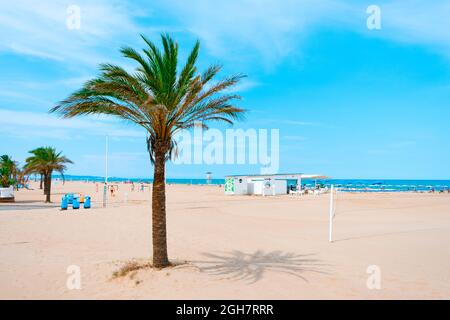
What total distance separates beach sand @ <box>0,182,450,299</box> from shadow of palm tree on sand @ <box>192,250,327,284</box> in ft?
0.09

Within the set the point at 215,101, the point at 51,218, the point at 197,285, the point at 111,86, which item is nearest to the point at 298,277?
the point at 197,285

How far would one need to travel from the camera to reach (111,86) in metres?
7.40

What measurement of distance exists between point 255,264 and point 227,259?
0.98m

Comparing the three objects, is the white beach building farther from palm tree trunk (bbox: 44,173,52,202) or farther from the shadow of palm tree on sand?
the shadow of palm tree on sand

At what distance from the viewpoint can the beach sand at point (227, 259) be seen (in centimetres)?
701

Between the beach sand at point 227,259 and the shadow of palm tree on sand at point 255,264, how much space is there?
0.09ft

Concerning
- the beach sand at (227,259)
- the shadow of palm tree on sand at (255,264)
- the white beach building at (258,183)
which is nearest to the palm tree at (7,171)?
the beach sand at (227,259)

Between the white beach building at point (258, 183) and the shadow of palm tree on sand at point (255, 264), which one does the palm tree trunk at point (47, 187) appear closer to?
the white beach building at point (258, 183)

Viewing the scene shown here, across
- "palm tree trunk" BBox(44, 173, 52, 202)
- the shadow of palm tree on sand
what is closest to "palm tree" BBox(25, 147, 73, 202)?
"palm tree trunk" BBox(44, 173, 52, 202)

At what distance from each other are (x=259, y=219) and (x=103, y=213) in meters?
9.36

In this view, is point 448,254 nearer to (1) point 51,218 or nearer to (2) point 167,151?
(2) point 167,151

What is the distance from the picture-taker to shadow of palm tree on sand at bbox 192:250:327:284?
8195 millimetres

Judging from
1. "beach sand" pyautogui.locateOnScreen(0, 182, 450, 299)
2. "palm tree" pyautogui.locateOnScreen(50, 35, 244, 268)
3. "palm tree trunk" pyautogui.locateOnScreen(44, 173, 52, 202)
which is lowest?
"beach sand" pyautogui.locateOnScreen(0, 182, 450, 299)

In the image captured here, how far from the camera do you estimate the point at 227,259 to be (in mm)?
9859
